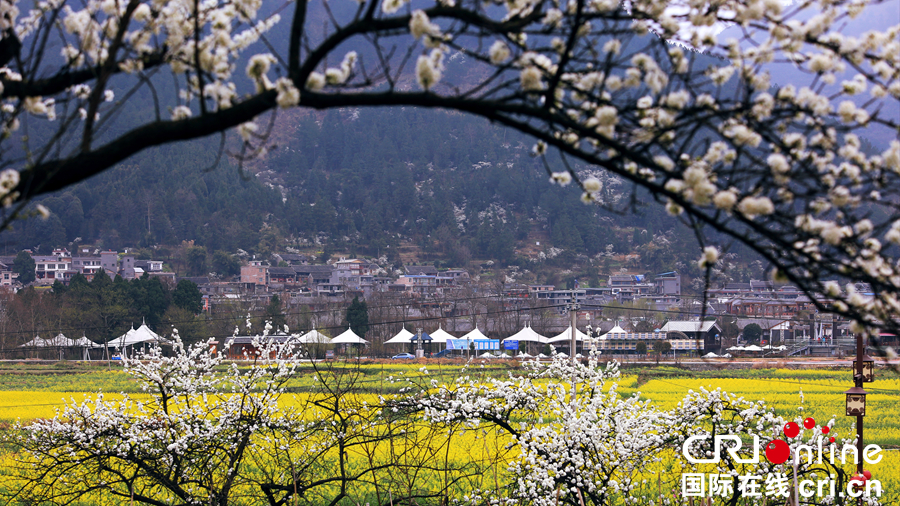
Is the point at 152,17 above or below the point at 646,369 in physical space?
above

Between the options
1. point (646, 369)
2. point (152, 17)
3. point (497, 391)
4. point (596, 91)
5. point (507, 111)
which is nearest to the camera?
point (507, 111)

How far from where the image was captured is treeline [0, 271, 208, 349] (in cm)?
4766

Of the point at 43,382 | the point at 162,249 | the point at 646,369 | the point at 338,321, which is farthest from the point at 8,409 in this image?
the point at 162,249

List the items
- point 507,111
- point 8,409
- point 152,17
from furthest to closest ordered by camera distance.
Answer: point 8,409 → point 152,17 → point 507,111

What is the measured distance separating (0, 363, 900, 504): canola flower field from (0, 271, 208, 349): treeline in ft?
33.5

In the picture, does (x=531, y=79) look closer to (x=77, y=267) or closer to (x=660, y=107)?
(x=660, y=107)

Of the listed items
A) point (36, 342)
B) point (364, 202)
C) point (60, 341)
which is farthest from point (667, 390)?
point (364, 202)

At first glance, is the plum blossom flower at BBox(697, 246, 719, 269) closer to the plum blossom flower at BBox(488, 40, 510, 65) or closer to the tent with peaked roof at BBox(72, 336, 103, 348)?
the plum blossom flower at BBox(488, 40, 510, 65)

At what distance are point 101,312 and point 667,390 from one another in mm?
39932

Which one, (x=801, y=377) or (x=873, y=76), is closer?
(x=873, y=76)

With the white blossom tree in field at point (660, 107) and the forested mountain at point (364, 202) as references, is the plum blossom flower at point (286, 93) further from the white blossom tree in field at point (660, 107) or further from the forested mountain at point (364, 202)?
the forested mountain at point (364, 202)

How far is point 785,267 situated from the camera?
192cm

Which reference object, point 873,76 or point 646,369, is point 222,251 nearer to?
point 646,369

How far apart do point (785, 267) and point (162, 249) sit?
121348 mm
